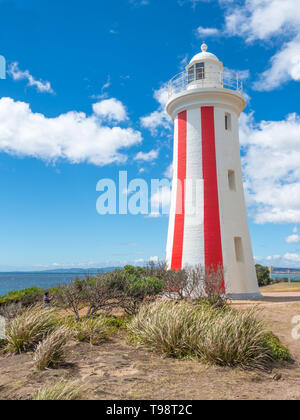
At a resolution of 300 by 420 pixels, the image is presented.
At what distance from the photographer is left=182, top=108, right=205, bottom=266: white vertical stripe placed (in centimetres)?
1714

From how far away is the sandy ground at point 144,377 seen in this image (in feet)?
16.6

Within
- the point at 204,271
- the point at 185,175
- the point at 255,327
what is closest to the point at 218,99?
the point at 185,175

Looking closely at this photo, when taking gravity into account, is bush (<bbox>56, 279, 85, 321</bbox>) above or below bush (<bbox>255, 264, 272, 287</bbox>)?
below

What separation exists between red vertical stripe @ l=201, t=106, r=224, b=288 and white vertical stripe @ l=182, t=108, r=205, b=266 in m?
0.22

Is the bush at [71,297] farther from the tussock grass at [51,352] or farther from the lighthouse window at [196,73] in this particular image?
the lighthouse window at [196,73]

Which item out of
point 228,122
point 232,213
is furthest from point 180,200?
point 228,122

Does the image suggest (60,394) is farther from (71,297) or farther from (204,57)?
(204,57)

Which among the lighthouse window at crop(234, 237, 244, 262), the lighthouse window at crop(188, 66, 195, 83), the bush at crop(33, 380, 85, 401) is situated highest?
the lighthouse window at crop(188, 66, 195, 83)

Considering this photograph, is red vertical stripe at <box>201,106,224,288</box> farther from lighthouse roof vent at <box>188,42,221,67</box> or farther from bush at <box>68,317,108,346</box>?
bush at <box>68,317,108,346</box>

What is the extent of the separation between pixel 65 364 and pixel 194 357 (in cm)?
266

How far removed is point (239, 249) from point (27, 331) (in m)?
13.2

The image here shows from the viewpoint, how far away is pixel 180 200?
18188 mm

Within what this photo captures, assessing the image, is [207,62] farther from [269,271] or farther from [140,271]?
[269,271]

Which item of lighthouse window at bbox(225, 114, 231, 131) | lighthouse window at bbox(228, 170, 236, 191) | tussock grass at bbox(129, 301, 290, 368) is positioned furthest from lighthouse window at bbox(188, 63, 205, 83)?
tussock grass at bbox(129, 301, 290, 368)
